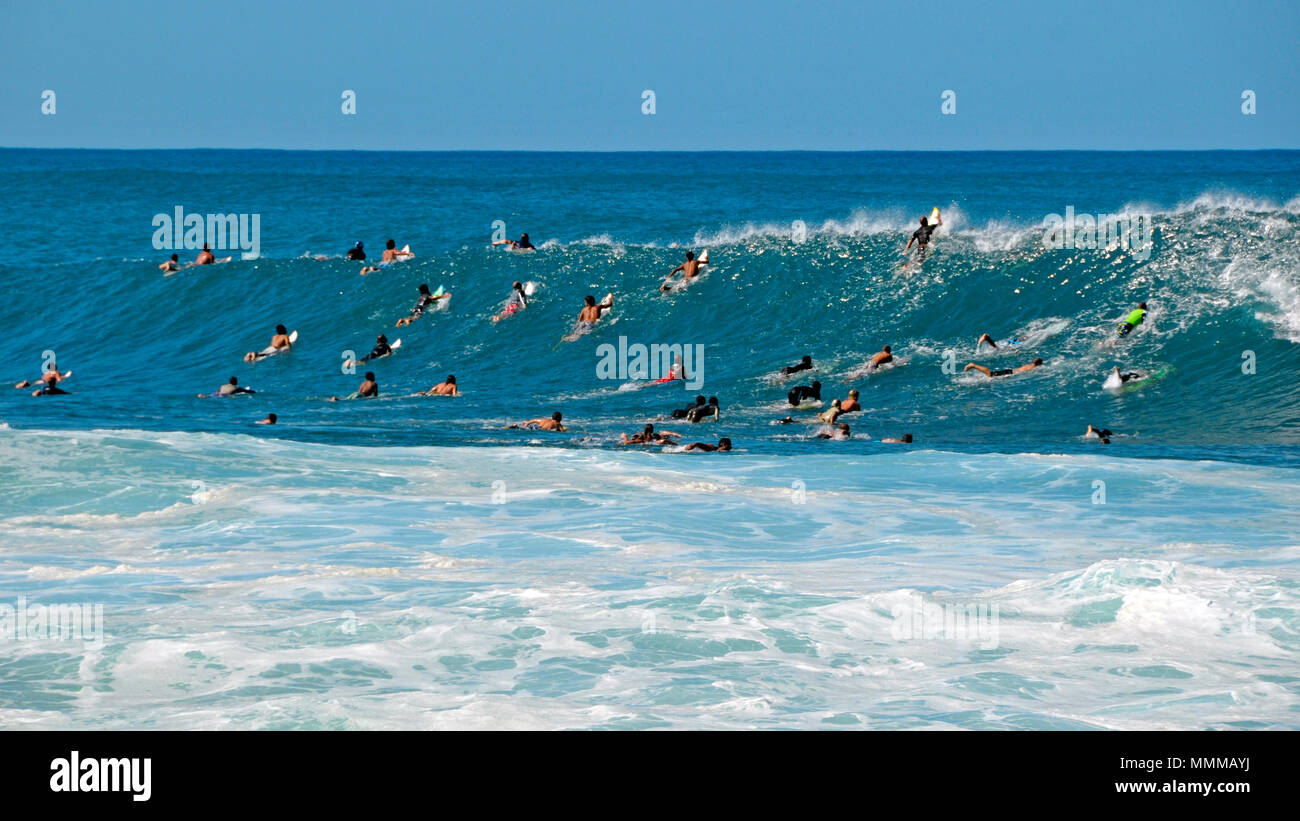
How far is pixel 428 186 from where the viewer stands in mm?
105125

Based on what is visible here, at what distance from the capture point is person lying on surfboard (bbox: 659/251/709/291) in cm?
3668

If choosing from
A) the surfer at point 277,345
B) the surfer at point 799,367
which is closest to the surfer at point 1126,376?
the surfer at point 799,367

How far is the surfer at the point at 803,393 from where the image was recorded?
90.5 feet

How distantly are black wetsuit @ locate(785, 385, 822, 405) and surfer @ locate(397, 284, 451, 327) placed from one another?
492 inches

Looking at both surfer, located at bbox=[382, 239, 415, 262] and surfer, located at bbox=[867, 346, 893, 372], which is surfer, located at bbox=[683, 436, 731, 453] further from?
surfer, located at bbox=[382, 239, 415, 262]

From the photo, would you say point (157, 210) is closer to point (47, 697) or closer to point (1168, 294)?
point (1168, 294)

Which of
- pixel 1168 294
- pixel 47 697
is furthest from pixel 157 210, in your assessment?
pixel 47 697

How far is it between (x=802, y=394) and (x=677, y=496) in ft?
31.0

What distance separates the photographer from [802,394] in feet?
92.4

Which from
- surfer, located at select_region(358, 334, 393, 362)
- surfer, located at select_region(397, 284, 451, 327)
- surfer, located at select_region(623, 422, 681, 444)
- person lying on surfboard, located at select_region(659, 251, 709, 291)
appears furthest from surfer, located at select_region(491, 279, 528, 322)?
surfer, located at select_region(623, 422, 681, 444)

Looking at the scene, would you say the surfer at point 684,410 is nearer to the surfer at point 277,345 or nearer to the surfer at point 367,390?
the surfer at point 367,390

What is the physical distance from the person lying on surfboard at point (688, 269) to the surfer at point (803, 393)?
8.97 meters

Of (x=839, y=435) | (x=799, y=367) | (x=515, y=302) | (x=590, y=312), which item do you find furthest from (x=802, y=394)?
(x=515, y=302)

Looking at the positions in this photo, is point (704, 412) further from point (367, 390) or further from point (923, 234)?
point (923, 234)
